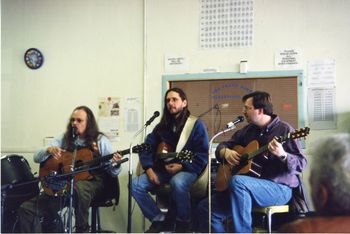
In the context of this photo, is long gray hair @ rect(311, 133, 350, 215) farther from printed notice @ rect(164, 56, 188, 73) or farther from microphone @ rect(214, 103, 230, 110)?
printed notice @ rect(164, 56, 188, 73)

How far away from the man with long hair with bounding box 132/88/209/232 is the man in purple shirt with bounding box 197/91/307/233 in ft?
0.58

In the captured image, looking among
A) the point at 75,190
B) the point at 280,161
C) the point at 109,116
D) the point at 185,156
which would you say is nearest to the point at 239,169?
the point at 280,161

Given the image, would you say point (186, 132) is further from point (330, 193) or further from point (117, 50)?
point (330, 193)

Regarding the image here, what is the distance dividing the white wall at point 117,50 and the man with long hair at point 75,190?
0.64m

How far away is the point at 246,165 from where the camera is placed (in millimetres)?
2857

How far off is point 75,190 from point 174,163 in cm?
74

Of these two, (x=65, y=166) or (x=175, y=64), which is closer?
(x=65, y=166)

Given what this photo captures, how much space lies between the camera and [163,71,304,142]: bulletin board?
3.63 m

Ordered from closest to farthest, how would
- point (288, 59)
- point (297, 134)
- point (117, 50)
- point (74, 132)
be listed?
point (297, 134), point (74, 132), point (288, 59), point (117, 50)

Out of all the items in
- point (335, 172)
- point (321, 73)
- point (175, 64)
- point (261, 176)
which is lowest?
point (261, 176)

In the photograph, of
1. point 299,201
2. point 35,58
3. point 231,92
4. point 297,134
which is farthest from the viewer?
point 35,58

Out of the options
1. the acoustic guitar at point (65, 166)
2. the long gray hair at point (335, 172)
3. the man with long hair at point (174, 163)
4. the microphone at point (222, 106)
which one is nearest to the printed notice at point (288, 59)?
the microphone at point (222, 106)

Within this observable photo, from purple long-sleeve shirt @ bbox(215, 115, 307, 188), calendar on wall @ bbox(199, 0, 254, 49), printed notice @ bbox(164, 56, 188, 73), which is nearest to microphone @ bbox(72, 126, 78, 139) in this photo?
printed notice @ bbox(164, 56, 188, 73)

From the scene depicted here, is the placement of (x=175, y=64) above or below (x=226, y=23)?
below
